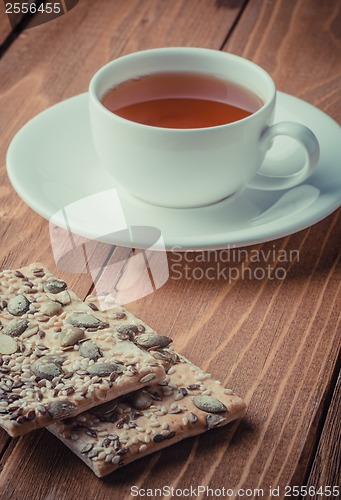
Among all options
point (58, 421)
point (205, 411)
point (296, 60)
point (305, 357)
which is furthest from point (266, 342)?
point (296, 60)

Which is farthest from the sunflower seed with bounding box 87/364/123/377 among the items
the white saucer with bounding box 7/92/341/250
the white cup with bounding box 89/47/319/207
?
the white cup with bounding box 89/47/319/207

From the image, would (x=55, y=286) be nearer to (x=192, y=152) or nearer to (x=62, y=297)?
(x=62, y=297)

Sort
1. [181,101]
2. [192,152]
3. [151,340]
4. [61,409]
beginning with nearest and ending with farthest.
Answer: [61,409], [151,340], [192,152], [181,101]

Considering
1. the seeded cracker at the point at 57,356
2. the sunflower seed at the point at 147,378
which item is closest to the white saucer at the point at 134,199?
the seeded cracker at the point at 57,356

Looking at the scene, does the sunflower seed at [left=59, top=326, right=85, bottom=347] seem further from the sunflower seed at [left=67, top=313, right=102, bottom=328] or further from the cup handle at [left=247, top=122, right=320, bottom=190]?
the cup handle at [left=247, top=122, right=320, bottom=190]

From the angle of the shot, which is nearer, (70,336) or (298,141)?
(70,336)

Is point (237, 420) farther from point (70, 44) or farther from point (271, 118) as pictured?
point (70, 44)

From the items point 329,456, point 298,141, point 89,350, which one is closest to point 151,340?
point 89,350

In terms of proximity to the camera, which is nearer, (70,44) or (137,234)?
(137,234)
